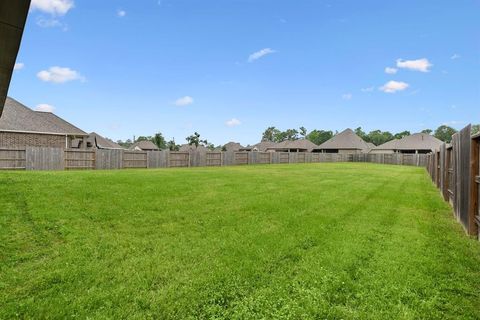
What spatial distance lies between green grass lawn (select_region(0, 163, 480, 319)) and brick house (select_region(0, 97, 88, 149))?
2042 centimetres

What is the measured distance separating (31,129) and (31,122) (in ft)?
3.52

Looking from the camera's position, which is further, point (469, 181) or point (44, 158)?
point (44, 158)

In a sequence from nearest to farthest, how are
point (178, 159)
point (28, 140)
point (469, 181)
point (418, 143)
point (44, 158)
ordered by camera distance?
point (469, 181)
point (44, 158)
point (28, 140)
point (178, 159)
point (418, 143)

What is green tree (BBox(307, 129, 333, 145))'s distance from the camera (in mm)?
129375

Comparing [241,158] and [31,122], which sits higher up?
[31,122]

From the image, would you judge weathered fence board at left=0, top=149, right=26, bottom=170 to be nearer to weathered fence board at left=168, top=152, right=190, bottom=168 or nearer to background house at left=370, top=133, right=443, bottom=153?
weathered fence board at left=168, top=152, right=190, bottom=168

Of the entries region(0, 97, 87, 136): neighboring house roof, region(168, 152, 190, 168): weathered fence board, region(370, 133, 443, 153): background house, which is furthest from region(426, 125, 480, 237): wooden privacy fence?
region(370, 133, 443, 153): background house

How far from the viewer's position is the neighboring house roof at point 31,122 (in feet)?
81.2

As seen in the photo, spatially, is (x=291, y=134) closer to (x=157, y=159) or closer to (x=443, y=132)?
(x=443, y=132)

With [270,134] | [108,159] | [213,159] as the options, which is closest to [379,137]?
[270,134]

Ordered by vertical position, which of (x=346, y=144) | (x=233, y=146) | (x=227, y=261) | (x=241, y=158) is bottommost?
(x=227, y=261)

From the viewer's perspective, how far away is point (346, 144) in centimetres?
6781

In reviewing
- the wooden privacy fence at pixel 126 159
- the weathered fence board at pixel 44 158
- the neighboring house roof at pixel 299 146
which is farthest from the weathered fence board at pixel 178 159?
the neighboring house roof at pixel 299 146

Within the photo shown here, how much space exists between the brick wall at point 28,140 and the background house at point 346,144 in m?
56.7
